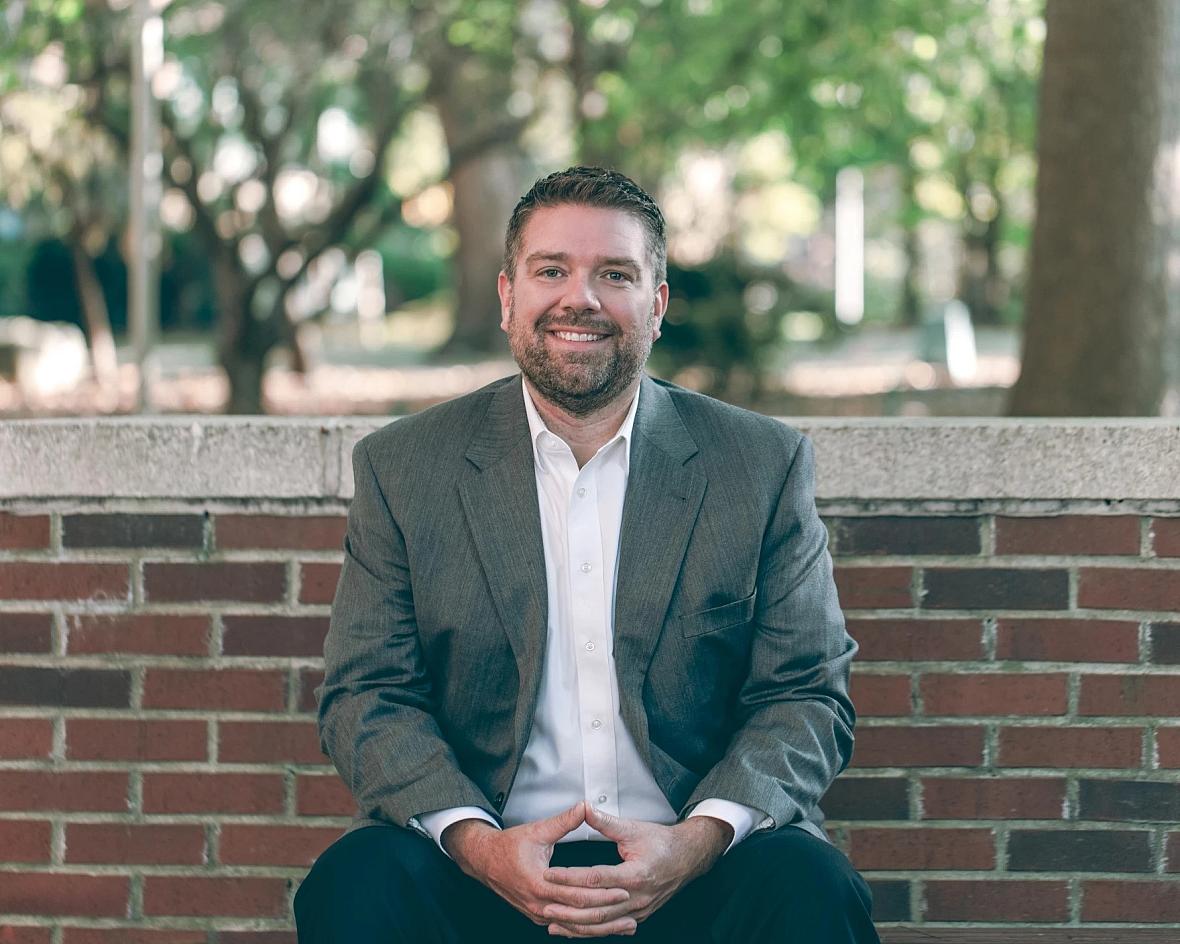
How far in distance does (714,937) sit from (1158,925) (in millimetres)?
1244

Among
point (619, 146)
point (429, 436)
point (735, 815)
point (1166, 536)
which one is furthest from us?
point (619, 146)

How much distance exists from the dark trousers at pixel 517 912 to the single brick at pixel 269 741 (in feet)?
2.26

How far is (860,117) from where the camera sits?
10859 millimetres

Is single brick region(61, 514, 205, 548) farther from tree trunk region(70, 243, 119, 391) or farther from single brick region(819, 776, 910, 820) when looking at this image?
tree trunk region(70, 243, 119, 391)

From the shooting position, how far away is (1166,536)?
3.35m

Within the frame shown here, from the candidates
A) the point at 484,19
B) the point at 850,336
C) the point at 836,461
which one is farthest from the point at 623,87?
the point at 850,336

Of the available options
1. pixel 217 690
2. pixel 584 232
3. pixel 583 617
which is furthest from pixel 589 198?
pixel 217 690

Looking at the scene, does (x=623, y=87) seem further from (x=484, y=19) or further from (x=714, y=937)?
(x=714, y=937)

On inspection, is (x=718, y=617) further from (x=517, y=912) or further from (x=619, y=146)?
(x=619, y=146)

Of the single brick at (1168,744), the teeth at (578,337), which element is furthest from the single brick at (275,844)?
the single brick at (1168,744)

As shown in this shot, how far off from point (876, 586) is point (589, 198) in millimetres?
1060

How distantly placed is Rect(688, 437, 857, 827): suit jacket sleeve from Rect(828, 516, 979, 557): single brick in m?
0.40

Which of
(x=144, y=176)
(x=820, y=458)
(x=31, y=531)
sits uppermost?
(x=144, y=176)

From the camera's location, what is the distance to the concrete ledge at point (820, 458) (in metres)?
3.32
